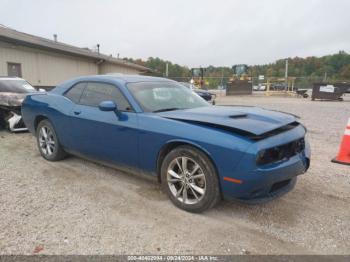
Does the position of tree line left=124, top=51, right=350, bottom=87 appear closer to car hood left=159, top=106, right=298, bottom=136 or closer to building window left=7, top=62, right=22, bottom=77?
building window left=7, top=62, right=22, bottom=77

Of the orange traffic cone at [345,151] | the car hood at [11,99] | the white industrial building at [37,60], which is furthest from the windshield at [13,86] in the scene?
the orange traffic cone at [345,151]

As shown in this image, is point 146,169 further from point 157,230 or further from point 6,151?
point 6,151

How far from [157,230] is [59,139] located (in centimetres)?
267

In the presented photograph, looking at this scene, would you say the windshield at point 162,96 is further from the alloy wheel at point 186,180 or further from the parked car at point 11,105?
the parked car at point 11,105

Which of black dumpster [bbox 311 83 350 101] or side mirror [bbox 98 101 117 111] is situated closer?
side mirror [bbox 98 101 117 111]

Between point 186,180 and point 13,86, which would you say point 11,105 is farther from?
point 186,180

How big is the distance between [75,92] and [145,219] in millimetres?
2504

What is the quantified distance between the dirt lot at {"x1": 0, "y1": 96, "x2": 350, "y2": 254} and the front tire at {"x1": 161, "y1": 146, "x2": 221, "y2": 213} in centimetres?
14

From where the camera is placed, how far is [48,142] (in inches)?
185

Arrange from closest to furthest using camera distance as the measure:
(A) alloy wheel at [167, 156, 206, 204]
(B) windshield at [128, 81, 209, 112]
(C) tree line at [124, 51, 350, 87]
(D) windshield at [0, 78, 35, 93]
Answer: (A) alloy wheel at [167, 156, 206, 204]
(B) windshield at [128, 81, 209, 112]
(D) windshield at [0, 78, 35, 93]
(C) tree line at [124, 51, 350, 87]

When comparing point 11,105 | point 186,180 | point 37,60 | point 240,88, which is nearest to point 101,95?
point 186,180

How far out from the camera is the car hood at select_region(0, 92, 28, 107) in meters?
6.95

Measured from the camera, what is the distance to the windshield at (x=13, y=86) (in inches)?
292

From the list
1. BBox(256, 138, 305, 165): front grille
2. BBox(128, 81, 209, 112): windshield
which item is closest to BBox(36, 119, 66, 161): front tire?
BBox(128, 81, 209, 112): windshield
